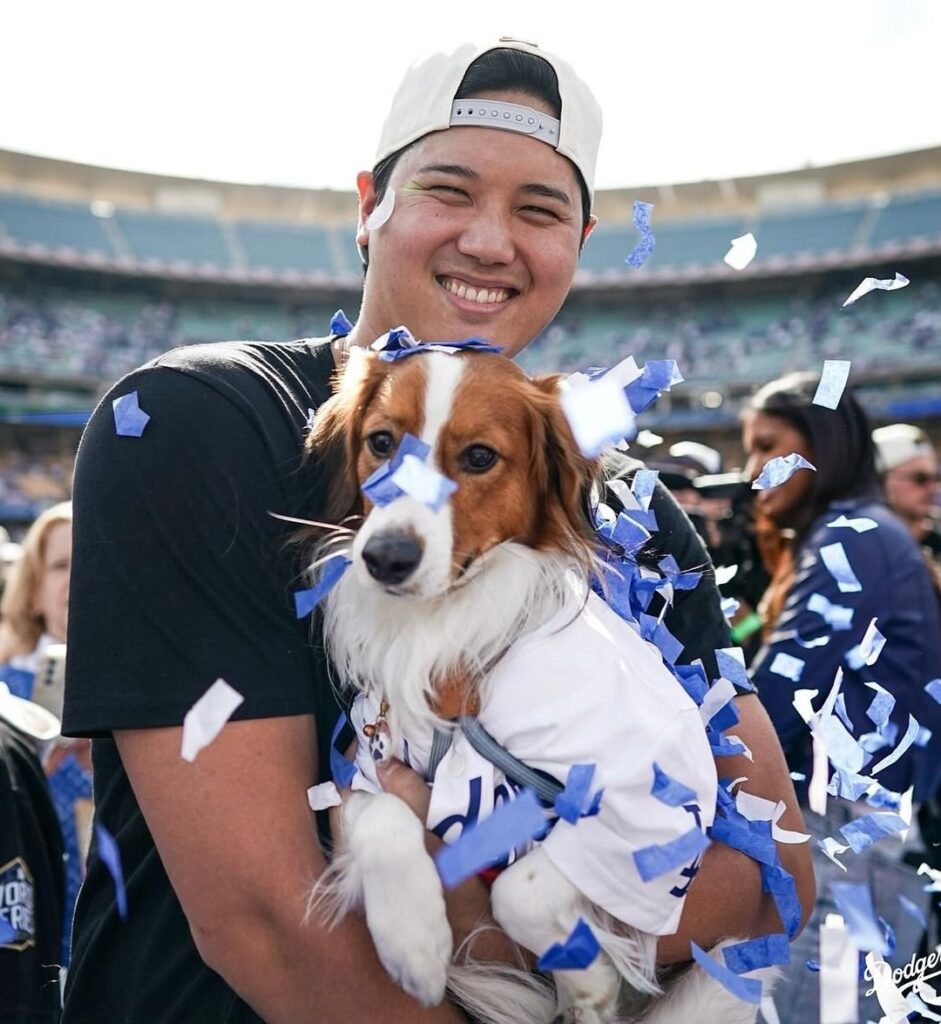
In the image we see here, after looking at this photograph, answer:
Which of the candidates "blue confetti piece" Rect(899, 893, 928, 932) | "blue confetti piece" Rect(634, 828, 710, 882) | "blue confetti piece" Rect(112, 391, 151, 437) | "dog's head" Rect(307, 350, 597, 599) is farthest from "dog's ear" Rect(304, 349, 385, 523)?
"blue confetti piece" Rect(899, 893, 928, 932)

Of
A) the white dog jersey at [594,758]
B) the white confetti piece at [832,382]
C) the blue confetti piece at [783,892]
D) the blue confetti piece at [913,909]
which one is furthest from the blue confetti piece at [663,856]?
the blue confetti piece at [913,909]

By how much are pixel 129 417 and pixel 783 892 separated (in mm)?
1419

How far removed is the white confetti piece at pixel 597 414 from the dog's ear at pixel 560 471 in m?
0.02

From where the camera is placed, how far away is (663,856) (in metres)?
1.61

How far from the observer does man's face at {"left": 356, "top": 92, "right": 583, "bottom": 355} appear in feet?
7.09

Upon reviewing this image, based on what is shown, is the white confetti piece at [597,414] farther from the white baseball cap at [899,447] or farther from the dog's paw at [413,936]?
the white baseball cap at [899,447]

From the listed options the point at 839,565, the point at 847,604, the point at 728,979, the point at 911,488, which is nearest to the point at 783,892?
the point at 728,979

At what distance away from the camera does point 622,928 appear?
173 centimetres

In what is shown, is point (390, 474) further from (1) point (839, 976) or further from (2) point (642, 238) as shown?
(1) point (839, 976)

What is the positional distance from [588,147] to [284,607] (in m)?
1.27

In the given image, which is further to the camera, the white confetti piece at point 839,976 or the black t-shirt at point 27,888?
the black t-shirt at point 27,888

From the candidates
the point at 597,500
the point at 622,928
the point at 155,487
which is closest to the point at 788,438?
the point at 597,500

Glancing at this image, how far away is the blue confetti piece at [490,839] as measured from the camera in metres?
1.56

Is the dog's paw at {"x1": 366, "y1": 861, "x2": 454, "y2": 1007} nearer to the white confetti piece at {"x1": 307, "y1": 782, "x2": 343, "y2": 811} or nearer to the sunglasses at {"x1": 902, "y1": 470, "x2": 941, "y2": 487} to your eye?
the white confetti piece at {"x1": 307, "y1": 782, "x2": 343, "y2": 811}
